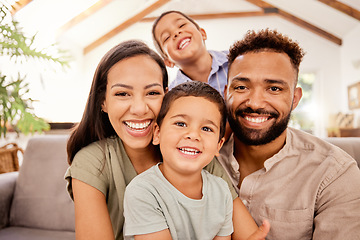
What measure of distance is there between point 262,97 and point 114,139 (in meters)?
0.70

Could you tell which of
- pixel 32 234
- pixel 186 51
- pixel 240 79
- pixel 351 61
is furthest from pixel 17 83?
pixel 351 61

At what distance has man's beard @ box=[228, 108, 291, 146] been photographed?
1.36 m

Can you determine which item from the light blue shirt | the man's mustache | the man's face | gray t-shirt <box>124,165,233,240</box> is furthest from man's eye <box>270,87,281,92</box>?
the light blue shirt

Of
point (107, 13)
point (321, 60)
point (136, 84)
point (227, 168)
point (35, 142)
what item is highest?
point (107, 13)

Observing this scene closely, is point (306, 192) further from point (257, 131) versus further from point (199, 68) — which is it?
point (199, 68)

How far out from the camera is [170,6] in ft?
26.7

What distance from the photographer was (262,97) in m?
1.34

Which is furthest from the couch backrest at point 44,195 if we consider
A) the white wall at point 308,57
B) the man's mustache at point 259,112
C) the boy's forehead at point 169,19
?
the white wall at point 308,57

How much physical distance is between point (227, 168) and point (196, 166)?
1.52ft

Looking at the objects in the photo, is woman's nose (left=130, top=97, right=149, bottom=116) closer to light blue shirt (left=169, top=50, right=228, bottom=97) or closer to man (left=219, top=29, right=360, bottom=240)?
man (left=219, top=29, right=360, bottom=240)

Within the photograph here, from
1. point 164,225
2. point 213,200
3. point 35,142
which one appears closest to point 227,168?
point 213,200

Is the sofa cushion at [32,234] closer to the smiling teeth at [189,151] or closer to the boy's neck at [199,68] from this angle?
the smiling teeth at [189,151]

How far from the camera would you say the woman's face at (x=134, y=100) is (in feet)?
3.91

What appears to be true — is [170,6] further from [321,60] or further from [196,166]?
[196,166]
